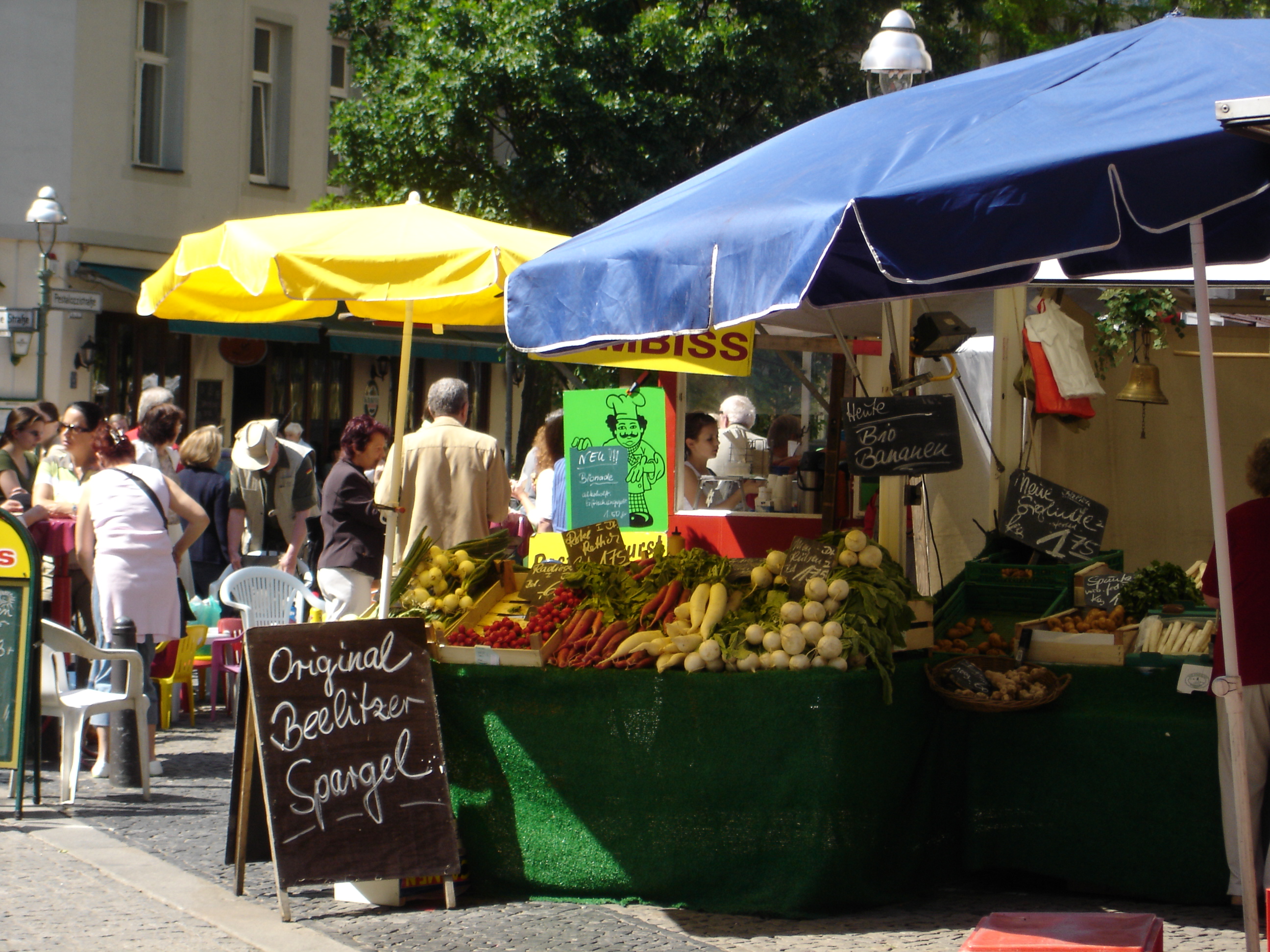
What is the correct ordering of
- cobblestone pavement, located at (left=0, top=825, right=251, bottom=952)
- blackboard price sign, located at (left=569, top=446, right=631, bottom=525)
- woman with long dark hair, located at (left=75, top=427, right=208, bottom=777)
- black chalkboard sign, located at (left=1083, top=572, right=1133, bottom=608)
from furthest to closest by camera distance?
1. blackboard price sign, located at (left=569, top=446, right=631, bottom=525)
2. woman with long dark hair, located at (left=75, top=427, right=208, bottom=777)
3. black chalkboard sign, located at (left=1083, top=572, right=1133, bottom=608)
4. cobblestone pavement, located at (left=0, top=825, right=251, bottom=952)

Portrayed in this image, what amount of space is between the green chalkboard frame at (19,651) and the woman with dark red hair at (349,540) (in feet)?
6.73

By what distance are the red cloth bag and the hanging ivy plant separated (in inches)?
19.5

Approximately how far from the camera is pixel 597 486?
357 inches

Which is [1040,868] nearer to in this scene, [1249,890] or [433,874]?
[1249,890]

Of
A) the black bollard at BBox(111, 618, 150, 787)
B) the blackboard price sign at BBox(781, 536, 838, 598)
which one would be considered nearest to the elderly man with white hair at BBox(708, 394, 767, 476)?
the black bollard at BBox(111, 618, 150, 787)

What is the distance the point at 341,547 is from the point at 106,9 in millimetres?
13050

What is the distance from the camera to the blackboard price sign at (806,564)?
5098 millimetres

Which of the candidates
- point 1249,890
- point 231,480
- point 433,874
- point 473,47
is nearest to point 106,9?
point 473,47

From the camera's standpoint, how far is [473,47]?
16938 millimetres

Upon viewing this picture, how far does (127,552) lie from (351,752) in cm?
252

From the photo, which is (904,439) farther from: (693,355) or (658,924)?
(693,355)

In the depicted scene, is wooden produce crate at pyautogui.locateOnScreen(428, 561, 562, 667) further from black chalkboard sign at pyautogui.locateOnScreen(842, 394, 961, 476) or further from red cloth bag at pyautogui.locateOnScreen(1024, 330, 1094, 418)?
red cloth bag at pyautogui.locateOnScreen(1024, 330, 1094, 418)

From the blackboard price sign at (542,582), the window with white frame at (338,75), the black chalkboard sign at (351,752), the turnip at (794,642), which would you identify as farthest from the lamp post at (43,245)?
the turnip at (794,642)

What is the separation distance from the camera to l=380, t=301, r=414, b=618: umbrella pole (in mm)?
5590
